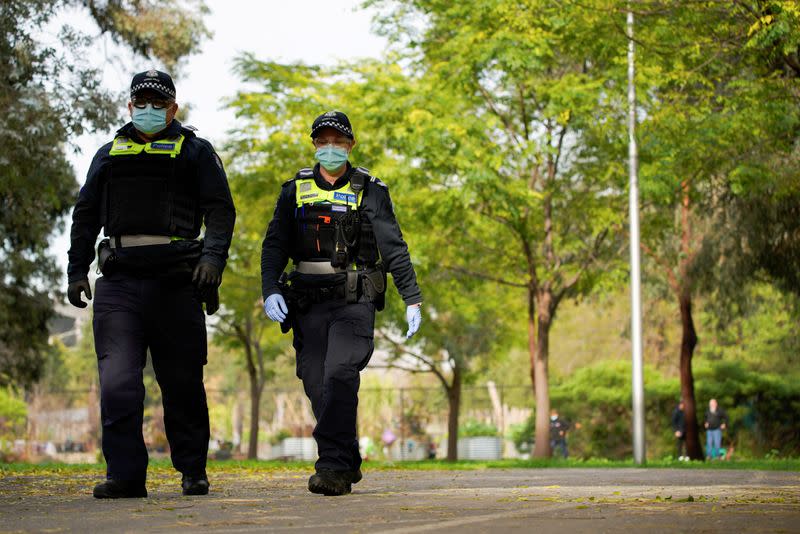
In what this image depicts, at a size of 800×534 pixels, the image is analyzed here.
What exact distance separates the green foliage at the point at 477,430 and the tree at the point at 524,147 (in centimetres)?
1644

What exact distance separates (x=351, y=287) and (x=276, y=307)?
0.44m

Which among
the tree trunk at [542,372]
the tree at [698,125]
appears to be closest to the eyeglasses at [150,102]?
the tree at [698,125]

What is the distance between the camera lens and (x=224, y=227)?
22.3 ft

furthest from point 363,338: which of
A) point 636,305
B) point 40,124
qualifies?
point 636,305

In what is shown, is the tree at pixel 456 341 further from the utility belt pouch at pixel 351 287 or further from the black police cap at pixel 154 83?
the black police cap at pixel 154 83

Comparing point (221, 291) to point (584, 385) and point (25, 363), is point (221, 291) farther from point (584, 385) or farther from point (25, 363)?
point (584, 385)

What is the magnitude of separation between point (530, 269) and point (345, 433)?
1655 cm

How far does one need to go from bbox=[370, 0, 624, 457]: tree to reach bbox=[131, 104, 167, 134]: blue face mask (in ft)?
40.0

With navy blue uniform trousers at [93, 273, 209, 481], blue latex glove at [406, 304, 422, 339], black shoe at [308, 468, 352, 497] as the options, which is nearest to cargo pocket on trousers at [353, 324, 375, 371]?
blue latex glove at [406, 304, 422, 339]

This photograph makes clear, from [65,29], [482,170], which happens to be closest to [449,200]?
[482,170]

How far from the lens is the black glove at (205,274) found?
6.59 m

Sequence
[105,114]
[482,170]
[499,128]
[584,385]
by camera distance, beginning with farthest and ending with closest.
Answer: [584,385]
[499,128]
[482,170]
[105,114]

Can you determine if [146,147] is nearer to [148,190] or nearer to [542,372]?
[148,190]

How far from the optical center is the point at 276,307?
7066mm
